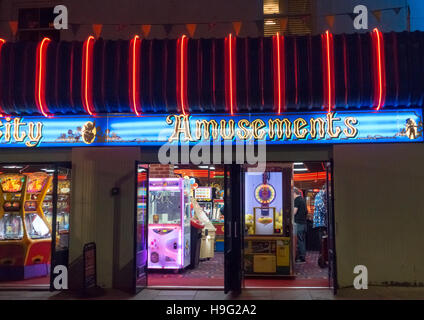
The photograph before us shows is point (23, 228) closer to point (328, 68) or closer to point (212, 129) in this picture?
point (212, 129)

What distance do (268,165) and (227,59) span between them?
294 cm

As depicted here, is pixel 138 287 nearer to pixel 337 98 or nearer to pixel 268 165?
pixel 268 165

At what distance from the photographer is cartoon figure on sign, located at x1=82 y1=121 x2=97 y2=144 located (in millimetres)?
9766

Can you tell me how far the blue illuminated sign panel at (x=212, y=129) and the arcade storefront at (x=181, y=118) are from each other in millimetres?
21

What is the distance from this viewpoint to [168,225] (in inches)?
448

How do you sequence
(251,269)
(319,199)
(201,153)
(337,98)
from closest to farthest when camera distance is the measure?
(337,98) < (201,153) < (251,269) < (319,199)

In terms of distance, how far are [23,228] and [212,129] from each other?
499 cm

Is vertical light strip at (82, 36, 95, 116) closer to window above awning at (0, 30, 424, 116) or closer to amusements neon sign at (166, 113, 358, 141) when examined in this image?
window above awning at (0, 30, 424, 116)

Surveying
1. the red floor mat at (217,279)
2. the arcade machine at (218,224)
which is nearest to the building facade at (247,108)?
the red floor mat at (217,279)

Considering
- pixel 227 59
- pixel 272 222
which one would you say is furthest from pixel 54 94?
pixel 272 222

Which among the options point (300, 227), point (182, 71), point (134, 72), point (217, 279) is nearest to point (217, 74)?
point (182, 71)

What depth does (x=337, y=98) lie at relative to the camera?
352 inches

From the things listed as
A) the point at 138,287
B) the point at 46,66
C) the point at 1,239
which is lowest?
the point at 138,287

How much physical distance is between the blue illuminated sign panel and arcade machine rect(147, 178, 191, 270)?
2164 millimetres
